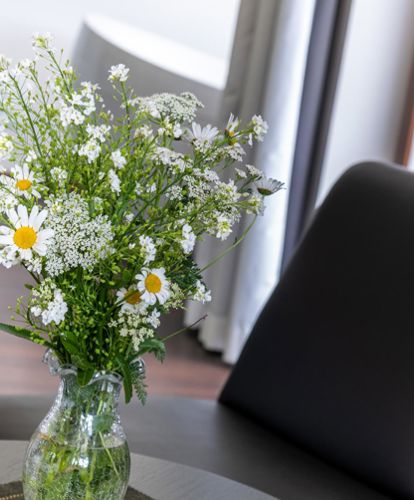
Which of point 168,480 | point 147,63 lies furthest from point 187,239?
point 147,63

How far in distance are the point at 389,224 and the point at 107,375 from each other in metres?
0.79

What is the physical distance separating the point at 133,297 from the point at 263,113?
→ 1.93 meters

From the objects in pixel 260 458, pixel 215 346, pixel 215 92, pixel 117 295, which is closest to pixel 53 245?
pixel 117 295

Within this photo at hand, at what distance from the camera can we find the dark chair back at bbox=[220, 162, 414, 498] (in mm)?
1507

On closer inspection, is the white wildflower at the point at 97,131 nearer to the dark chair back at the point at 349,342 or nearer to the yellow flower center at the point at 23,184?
the yellow flower center at the point at 23,184

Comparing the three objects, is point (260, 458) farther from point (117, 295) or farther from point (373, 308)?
point (117, 295)

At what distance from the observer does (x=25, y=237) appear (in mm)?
869

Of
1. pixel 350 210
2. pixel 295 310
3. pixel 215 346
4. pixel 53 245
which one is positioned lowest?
pixel 215 346

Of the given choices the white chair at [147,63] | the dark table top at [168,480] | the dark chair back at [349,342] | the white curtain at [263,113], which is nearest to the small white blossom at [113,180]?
the dark table top at [168,480]

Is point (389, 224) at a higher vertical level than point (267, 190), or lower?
lower

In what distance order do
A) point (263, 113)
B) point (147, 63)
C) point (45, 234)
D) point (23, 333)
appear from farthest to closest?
point (147, 63) → point (263, 113) → point (23, 333) → point (45, 234)

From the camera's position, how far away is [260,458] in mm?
1496

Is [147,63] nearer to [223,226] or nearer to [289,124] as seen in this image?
[289,124]

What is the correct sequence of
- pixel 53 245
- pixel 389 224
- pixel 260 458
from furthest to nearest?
pixel 389 224 → pixel 260 458 → pixel 53 245
